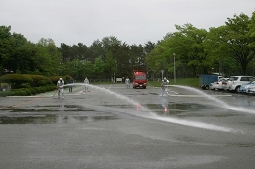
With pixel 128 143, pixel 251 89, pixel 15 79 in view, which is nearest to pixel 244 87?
pixel 251 89

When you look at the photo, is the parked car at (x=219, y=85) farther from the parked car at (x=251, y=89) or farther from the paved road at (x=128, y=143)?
the paved road at (x=128, y=143)

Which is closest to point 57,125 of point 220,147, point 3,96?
point 220,147

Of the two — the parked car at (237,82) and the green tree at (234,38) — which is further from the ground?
the green tree at (234,38)

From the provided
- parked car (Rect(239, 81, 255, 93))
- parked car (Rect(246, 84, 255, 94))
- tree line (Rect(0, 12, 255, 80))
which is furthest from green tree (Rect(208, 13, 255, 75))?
parked car (Rect(246, 84, 255, 94))

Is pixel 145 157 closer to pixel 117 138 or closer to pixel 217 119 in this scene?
pixel 117 138

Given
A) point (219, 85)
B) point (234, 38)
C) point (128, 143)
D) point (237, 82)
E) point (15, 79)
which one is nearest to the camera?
point (128, 143)

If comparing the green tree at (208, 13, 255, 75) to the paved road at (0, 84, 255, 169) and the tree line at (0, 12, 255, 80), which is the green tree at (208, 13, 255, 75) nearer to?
the tree line at (0, 12, 255, 80)

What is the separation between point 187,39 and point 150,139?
159 feet

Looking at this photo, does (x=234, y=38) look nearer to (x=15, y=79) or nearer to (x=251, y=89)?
(x=251, y=89)

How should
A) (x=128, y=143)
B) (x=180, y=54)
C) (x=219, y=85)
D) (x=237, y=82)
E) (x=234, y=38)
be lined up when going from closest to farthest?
(x=128, y=143) < (x=237, y=82) < (x=219, y=85) < (x=234, y=38) < (x=180, y=54)

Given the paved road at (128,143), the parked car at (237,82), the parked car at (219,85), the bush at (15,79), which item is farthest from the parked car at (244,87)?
the bush at (15,79)

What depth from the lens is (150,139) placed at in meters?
8.66

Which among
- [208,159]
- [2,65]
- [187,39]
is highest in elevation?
[187,39]

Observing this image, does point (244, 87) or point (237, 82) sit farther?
point (237, 82)
